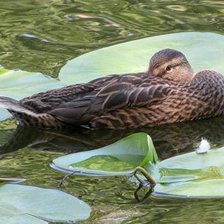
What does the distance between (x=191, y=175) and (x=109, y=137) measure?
1.82 meters

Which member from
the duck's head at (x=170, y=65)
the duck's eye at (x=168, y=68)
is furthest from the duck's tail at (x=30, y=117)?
the duck's eye at (x=168, y=68)

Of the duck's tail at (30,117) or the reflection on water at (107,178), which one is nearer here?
the reflection on water at (107,178)

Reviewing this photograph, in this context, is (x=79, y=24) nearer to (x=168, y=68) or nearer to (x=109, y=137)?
(x=168, y=68)

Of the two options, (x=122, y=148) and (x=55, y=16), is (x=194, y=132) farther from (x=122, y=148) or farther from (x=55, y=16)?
(x=55, y=16)

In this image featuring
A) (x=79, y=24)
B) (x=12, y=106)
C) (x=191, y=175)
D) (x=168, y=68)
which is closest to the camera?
(x=191, y=175)

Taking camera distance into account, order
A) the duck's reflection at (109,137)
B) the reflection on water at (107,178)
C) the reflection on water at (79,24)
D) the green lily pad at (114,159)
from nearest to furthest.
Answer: the reflection on water at (107,178) < the green lily pad at (114,159) < the duck's reflection at (109,137) < the reflection on water at (79,24)

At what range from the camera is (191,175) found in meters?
6.18

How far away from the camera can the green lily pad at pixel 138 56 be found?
28.0 feet

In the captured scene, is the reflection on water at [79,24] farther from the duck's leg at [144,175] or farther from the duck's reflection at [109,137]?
the duck's leg at [144,175]

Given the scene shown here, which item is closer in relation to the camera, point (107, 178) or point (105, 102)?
point (107, 178)

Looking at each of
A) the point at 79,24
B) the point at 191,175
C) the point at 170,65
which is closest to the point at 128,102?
the point at 170,65

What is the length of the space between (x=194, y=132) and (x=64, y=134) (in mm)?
925

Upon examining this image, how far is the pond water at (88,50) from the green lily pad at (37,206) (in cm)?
18

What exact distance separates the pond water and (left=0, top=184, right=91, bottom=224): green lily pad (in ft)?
0.60
